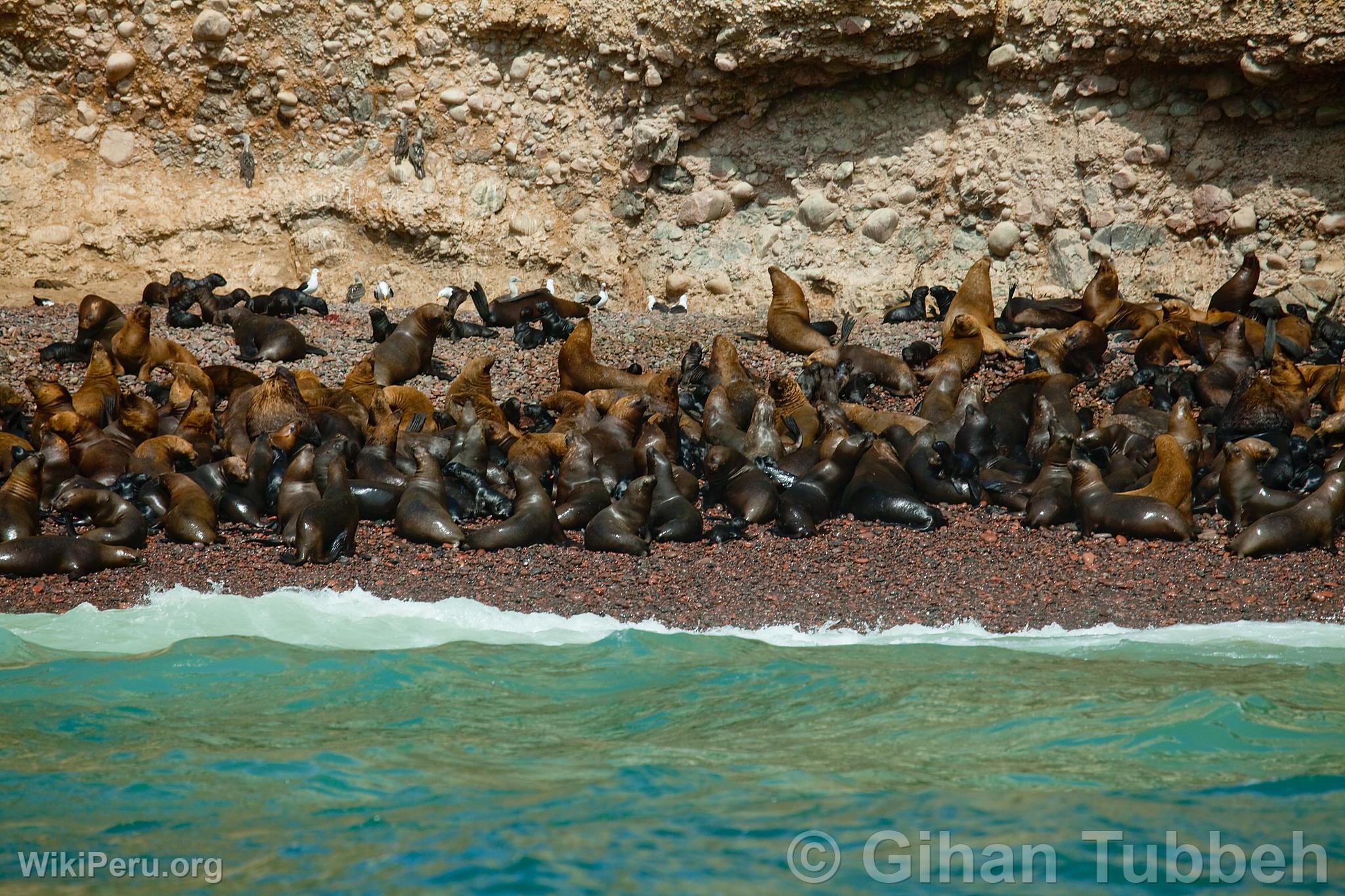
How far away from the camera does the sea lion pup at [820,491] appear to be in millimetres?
9148

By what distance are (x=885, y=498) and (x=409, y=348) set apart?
A: 6286mm

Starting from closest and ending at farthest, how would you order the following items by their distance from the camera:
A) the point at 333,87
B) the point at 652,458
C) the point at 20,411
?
the point at 652,458
the point at 20,411
the point at 333,87

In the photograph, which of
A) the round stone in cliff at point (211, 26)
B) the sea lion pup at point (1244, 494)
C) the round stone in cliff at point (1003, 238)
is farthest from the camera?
the round stone in cliff at point (211, 26)

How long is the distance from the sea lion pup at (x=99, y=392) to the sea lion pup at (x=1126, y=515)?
8.50 meters

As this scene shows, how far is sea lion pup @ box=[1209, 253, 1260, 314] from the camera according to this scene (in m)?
14.6

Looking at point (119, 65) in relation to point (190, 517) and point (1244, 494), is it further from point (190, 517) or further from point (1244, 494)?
point (1244, 494)

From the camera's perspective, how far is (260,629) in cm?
744

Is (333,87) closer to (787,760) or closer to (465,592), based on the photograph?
(465,592)

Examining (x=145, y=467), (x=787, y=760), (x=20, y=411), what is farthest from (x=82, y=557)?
(x=787, y=760)

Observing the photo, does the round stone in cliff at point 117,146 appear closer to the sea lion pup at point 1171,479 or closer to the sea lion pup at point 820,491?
the sea lion pup at point 820,491

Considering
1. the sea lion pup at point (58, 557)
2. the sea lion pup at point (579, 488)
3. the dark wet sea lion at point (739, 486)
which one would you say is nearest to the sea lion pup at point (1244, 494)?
the dark wet sea lion at point (739, 486)

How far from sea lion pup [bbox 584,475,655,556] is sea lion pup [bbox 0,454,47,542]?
398 centimetres

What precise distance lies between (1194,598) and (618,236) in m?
12.4

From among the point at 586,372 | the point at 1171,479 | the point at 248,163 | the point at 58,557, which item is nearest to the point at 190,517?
the point at 58,557
